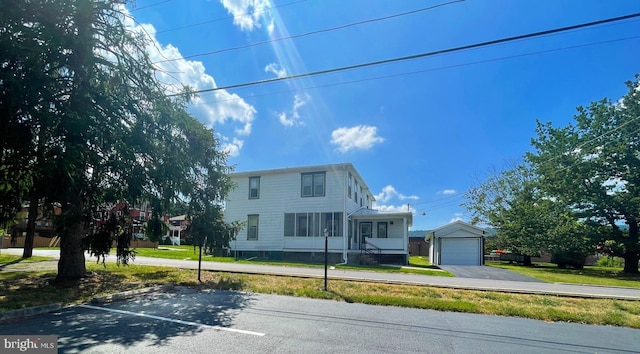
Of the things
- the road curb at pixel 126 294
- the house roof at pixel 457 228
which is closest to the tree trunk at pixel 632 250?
the house roof at pixel 457 228

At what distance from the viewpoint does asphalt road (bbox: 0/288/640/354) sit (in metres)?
4.86

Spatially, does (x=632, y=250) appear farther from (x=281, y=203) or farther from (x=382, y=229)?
(x=281, y=203)

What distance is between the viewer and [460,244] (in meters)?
24.3

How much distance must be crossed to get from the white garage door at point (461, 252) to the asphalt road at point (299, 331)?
18437 millimetres

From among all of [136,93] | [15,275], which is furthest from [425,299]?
Result: [15,275]

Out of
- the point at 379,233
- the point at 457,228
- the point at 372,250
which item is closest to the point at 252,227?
the point at 372,250

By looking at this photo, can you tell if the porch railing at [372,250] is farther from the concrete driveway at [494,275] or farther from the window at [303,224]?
the concrete driveway at [494,275]

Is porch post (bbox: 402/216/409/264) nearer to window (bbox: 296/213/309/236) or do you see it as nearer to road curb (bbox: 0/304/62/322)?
window (bbox: 296/213/309/236)

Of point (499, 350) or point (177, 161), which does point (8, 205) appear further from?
point (499, 350)

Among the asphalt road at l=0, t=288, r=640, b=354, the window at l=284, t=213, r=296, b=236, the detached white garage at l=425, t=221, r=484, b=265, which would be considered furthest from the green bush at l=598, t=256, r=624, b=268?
the asphalt road at l=0, t=288, r=640, b=354

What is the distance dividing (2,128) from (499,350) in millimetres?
10405

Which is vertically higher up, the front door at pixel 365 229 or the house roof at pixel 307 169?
the house roof at pixel 307 169

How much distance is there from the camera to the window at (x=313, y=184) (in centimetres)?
2186

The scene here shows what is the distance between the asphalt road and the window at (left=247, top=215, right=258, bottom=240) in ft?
50.7
